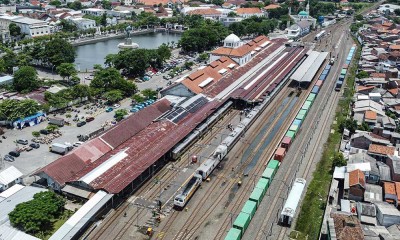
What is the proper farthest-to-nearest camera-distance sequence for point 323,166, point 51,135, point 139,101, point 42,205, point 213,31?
point 213,31, point 139,101, point 51,135, point 323,166, point 42,205

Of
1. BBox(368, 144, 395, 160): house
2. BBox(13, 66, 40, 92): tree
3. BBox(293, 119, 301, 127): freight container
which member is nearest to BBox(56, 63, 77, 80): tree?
BBox(13, 66, 40, 92): tree

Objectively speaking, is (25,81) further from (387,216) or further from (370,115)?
(387,216)

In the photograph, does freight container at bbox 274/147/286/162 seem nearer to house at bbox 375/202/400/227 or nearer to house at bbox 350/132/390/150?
house at bbox 350/132/390/150

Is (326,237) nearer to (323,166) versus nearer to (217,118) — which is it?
(323,166)

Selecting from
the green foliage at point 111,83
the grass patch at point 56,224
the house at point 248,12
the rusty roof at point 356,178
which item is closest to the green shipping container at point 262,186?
the rusty roof at point 356,178

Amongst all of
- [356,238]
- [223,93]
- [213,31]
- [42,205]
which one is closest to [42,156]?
[42,205]

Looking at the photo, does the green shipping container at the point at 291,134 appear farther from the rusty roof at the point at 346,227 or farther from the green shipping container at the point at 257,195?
the rusty roof at the point at 346,227

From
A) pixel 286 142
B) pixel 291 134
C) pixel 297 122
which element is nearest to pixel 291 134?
pixel 291 134
